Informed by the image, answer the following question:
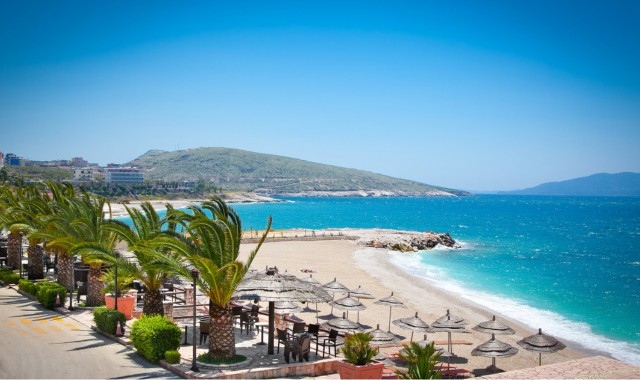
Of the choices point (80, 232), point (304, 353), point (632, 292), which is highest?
point (80, 232)

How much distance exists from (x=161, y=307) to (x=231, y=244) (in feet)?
16.0

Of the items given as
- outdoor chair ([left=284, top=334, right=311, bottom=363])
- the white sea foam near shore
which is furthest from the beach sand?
outdoor chair ([left=284, top=334, right=311, bottom=363])

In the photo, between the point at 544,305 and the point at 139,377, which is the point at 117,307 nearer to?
the point at 139,377

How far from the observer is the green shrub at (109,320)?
17.6 m

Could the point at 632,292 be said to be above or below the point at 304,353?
below

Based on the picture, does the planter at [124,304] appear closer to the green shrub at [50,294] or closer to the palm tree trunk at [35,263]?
the green shrub at [50,294]

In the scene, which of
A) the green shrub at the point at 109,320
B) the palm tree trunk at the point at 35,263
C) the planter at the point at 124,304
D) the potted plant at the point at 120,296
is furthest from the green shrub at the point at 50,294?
the palm tree trunk at the point at 35,263

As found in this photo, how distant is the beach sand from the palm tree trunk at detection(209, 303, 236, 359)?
7939mm

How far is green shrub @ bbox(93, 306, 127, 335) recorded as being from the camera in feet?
57.7

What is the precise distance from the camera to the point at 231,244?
15.2m

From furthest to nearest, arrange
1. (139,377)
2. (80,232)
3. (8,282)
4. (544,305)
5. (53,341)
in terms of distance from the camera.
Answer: (544,305), (8,282), (80,232), (53,341), (139,377)

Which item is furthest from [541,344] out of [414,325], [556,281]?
[556,281]

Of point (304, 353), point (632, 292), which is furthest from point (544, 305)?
point (304, 353)

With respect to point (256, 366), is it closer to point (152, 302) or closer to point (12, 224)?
point (152, 302)
